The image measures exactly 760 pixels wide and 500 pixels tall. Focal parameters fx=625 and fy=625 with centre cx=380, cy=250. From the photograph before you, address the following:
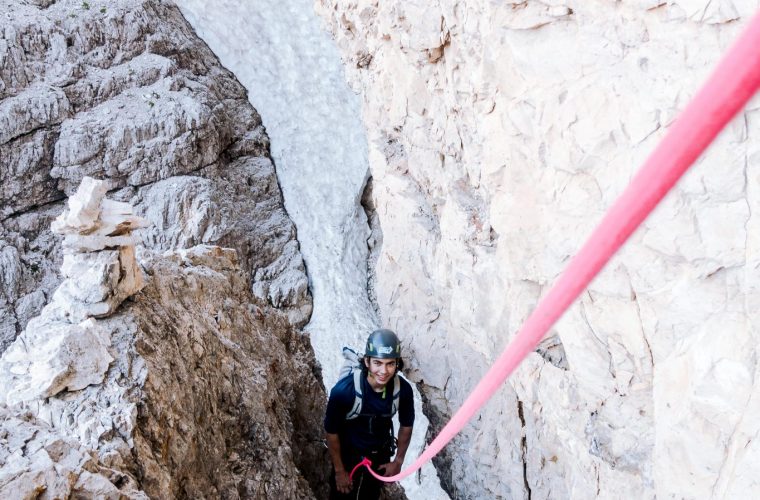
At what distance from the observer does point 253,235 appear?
1005 centimetres

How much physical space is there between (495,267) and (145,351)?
7.45ft

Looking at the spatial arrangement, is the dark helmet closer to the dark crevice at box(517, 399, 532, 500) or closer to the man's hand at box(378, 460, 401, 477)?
the man's hand at box(378, 460, 401, 477)

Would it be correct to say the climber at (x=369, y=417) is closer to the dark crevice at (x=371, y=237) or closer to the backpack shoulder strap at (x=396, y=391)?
the backpack shoulder strap at (x=396, y=391)

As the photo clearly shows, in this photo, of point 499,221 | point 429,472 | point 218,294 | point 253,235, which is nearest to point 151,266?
point 218,294

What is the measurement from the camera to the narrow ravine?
33.2 feet

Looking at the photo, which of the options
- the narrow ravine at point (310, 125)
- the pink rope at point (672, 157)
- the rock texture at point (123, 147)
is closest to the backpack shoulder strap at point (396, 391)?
the pink rope at point (672, 157)

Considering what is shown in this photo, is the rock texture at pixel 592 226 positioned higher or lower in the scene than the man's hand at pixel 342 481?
higher

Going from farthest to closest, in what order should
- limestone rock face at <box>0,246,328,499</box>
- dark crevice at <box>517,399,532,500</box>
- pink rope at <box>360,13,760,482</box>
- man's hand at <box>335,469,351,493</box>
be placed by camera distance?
1. dark crevice at <box>517,399,532,500</box>
2. man's hand at <box>335,469,351,493</box>
3. limestone rock face at <box>0,246,328,499</box>
4. pink rope at <box>360,13,760,482</box>

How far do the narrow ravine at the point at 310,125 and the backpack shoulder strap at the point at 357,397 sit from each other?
5.51 meters

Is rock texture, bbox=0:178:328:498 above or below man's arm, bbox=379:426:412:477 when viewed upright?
above

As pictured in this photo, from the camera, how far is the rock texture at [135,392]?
209 cm

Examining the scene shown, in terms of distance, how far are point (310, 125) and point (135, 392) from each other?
8664mm

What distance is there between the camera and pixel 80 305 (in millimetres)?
2891

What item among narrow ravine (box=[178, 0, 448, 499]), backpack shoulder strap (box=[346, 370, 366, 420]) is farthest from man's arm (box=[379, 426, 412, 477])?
narrow ravine (box=[178, 0, 448, 499])
